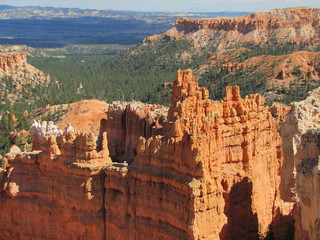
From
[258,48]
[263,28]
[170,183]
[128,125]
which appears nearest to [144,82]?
[258,48]

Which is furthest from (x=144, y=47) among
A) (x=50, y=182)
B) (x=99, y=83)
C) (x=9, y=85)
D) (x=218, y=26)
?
(x=50, y=182)

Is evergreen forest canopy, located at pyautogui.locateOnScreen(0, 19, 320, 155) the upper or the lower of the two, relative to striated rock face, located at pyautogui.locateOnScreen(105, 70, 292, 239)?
upper

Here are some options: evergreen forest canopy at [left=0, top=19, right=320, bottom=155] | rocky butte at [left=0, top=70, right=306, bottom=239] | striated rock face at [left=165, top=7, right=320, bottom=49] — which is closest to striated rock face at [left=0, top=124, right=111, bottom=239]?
rocky butte at [left=0, top=70, right=306, bottom=239]

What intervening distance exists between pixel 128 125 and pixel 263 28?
437 ft

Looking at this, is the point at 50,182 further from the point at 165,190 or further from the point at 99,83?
the point at 99,83

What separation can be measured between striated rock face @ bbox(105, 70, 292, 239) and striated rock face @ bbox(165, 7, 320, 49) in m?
129

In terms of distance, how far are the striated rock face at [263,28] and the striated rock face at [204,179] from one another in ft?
424

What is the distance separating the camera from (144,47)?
176125 millimetres

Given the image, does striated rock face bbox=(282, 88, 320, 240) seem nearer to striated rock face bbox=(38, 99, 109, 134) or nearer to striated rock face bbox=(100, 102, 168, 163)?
striated rock face bbox=(100, 102, 168, 163)

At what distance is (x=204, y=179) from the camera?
797 inches

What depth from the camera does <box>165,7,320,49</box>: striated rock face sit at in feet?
521

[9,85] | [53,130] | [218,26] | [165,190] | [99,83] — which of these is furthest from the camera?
[218,26]

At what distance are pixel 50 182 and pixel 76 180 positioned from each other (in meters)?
2.14

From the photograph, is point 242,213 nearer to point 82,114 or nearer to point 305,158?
point 305,158
